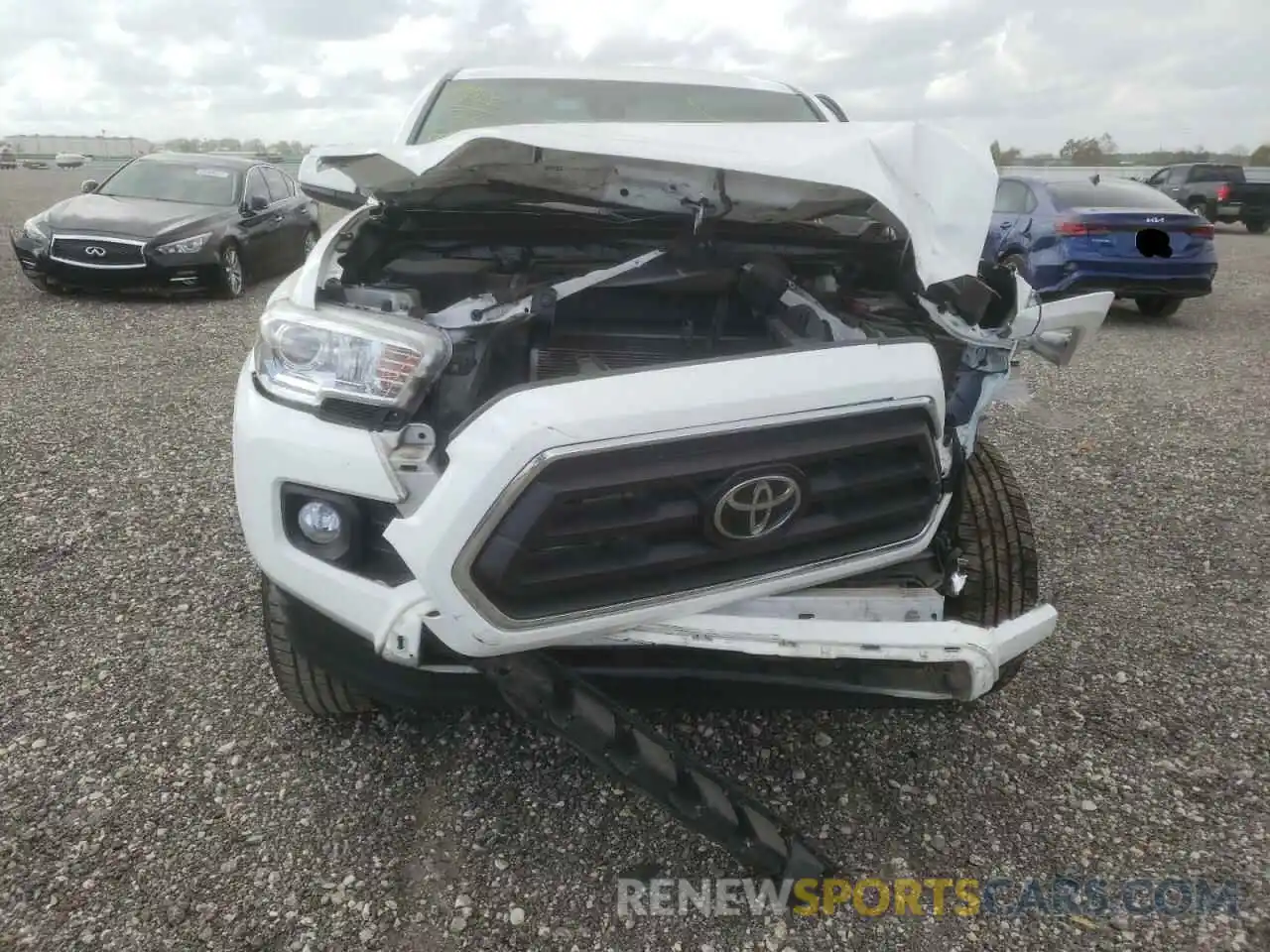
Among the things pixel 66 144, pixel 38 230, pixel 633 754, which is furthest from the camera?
pixel 66 144

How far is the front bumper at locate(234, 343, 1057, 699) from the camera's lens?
5.03 ft

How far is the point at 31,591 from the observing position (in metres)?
2.96

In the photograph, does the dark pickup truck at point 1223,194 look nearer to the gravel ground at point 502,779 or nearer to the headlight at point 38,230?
the gravel ground at point 502,779

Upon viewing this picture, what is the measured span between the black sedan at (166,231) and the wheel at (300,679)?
20.3 feet

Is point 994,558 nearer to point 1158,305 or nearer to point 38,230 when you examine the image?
point 1158,305

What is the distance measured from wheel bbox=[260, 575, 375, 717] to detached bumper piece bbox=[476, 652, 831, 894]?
23.6 inches

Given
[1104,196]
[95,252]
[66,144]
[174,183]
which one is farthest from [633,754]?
[66,144]

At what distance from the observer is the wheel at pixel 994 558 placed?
2.31 meters

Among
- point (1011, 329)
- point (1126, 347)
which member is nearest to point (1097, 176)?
point (1126, 347)

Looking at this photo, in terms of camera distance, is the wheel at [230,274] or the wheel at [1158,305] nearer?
the wheel at [230,274]

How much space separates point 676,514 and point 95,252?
25.5 feet

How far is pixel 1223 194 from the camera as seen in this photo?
56.8ft

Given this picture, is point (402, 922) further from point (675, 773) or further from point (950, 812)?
point (950, 812)

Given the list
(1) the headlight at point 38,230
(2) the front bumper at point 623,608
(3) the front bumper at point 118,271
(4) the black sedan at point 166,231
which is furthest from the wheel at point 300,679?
(1) the headlight at point 38,230
